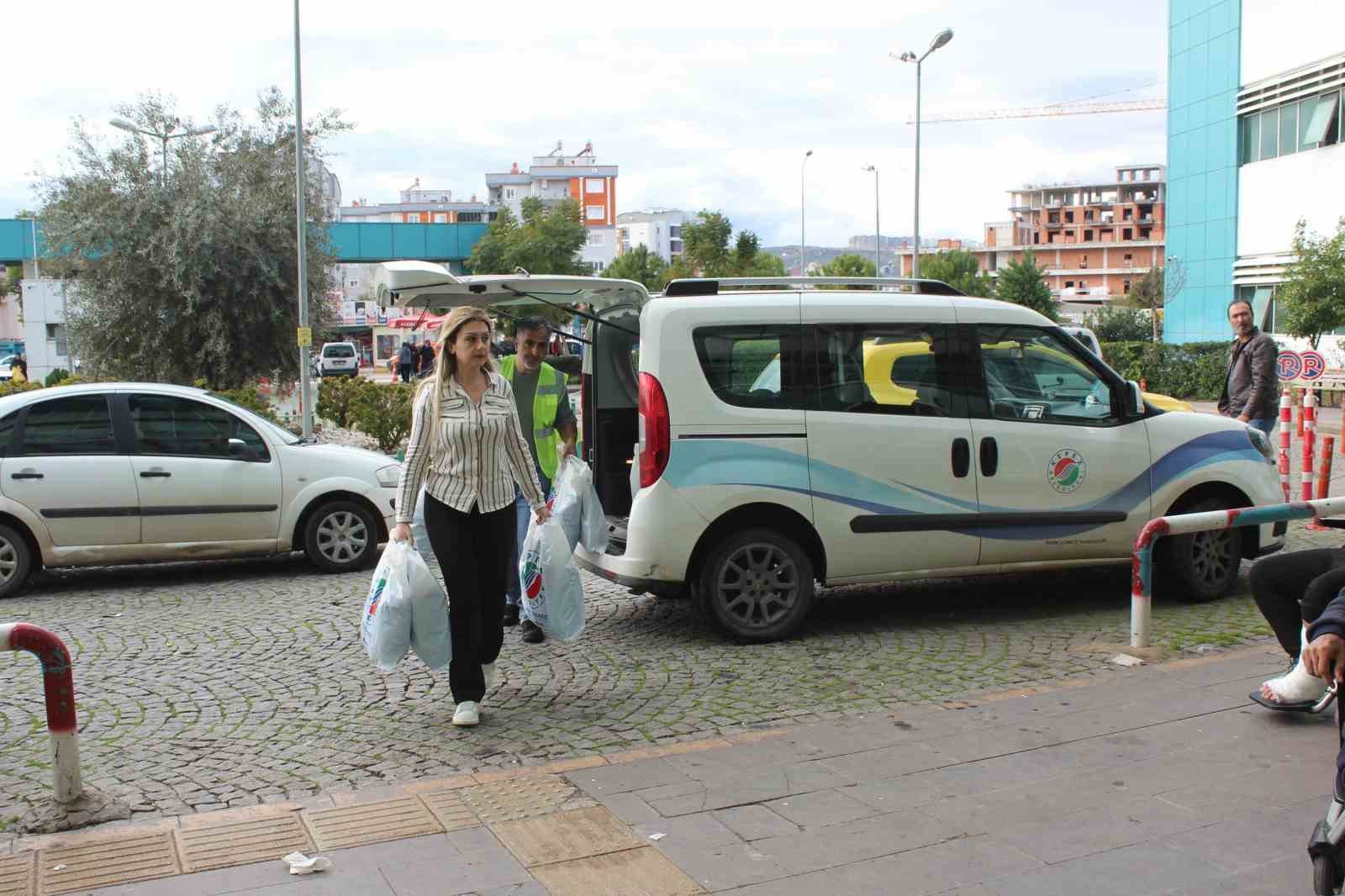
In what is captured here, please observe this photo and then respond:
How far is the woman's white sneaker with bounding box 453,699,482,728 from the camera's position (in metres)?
5.74

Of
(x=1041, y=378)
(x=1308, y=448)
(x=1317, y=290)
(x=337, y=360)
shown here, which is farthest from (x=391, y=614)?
(x=337, y=360)

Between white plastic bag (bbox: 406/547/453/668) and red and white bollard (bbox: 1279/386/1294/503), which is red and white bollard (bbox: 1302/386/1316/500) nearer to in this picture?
red and white bollard (bbox: 1279/386/1294/503)

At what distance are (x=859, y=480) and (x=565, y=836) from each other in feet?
11.1

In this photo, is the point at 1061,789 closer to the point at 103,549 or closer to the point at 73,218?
the point at 103,549

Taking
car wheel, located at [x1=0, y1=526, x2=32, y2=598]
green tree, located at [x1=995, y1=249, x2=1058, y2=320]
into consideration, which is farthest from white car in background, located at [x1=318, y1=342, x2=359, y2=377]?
car wheel, located at [x1=0, y1=526, x2=32, y2=598]

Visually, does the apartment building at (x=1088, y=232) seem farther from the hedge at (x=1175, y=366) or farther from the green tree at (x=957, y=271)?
the hedge at (x=1175, y=366)

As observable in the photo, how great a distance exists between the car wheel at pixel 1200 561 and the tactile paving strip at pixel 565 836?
4.84 m

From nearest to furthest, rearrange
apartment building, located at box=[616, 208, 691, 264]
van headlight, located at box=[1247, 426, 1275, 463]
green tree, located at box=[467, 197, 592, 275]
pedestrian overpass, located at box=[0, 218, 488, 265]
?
1. van headlight, located at box=[1247, 426, 1275, 463]
2. pedestrian overpass, located at box=[0, 218, 488, 265]
3. green tree, located at box=[467, 197, 592, 275]
4. apartment building, located at box=[616, 208, 691, 264]

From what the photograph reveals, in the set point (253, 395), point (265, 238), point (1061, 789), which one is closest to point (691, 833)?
point (1061, 789)

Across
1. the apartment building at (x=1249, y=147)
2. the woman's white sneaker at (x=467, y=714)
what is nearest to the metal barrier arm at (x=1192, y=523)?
the woman's white sneaker at (x=467, y=714)

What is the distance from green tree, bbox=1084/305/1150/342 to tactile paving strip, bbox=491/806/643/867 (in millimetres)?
56087

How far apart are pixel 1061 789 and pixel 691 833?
1.49 meters

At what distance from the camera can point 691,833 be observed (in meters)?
4.46

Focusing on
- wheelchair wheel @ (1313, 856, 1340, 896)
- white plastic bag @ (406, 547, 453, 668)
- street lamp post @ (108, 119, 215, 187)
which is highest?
street lamp post @ (108, 119, 215, 187)
